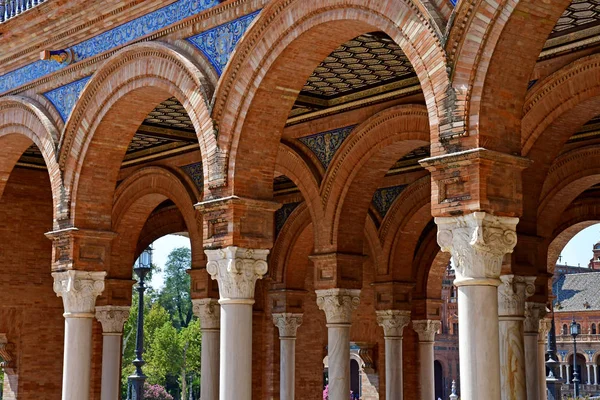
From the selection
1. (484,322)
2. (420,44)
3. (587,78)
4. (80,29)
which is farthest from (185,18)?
(484,322)

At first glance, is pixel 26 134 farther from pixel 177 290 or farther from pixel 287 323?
pixel 177 290

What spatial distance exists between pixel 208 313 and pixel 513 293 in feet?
20.5

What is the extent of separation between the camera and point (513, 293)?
989cm

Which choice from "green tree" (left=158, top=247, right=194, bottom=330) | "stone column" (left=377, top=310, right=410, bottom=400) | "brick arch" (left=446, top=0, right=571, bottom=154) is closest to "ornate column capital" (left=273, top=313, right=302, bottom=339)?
"stone column" (left=377, top=310, right=410, bottom=400)

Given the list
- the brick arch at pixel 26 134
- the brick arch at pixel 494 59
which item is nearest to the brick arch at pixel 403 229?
the brick arch at pixel 26 134

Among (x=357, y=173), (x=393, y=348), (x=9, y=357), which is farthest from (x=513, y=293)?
(x=9, y=357)

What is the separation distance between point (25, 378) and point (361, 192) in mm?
6776

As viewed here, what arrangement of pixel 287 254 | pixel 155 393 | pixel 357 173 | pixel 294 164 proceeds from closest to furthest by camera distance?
pixel 357 173, pixel 294 164, pixel 287 254, pixel 155 393

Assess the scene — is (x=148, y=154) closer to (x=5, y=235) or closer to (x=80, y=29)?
(x=5, y=235)

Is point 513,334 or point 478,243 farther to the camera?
point 513,334

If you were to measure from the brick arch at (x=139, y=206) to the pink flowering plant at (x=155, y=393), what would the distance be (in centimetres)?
2668

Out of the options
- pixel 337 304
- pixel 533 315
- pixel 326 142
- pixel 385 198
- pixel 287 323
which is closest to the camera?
pixel 533 315

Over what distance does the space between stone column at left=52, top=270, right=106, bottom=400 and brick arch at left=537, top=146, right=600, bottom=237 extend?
6.40 m

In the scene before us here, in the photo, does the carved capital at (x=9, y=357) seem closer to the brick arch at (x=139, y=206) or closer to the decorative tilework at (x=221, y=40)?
the brick arch at (x=139, y=206)
